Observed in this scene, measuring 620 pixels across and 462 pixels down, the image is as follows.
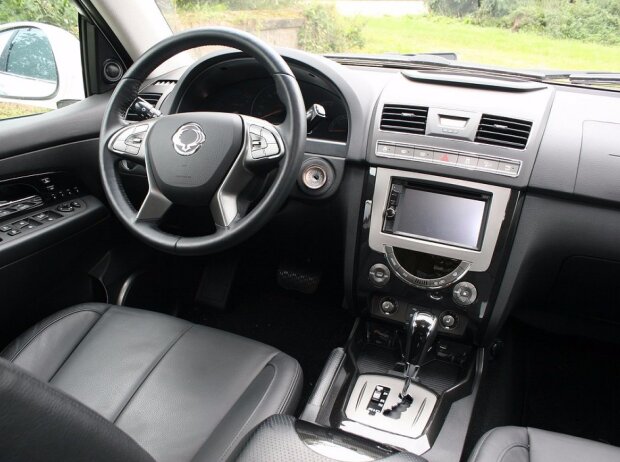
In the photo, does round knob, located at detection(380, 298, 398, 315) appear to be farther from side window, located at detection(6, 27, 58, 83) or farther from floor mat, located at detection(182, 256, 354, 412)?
side window, located at detection(6, 27, 58, 83)

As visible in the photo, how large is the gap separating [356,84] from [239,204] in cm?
51

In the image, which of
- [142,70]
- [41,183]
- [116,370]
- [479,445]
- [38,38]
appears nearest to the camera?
[479,445]

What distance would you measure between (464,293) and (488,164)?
0.37 m

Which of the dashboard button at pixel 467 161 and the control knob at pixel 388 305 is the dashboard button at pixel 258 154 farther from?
the control knob at pixel 388 305

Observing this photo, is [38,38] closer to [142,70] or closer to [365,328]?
[142,70]

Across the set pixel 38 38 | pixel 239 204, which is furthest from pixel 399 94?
pixel 38 38

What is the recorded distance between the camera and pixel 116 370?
4.37ft

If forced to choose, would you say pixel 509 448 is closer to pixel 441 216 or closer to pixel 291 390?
pixel 291 390

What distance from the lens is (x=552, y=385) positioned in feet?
6.66

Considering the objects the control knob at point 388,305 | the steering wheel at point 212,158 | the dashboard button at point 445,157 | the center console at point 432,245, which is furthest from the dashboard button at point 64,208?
the dashboard button at point 445,157

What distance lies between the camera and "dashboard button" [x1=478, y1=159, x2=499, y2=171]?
1370 mm

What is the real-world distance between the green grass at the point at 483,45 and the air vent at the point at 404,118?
1.16 ft

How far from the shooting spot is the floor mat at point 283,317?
2.22m

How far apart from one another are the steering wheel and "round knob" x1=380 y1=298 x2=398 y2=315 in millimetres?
532
